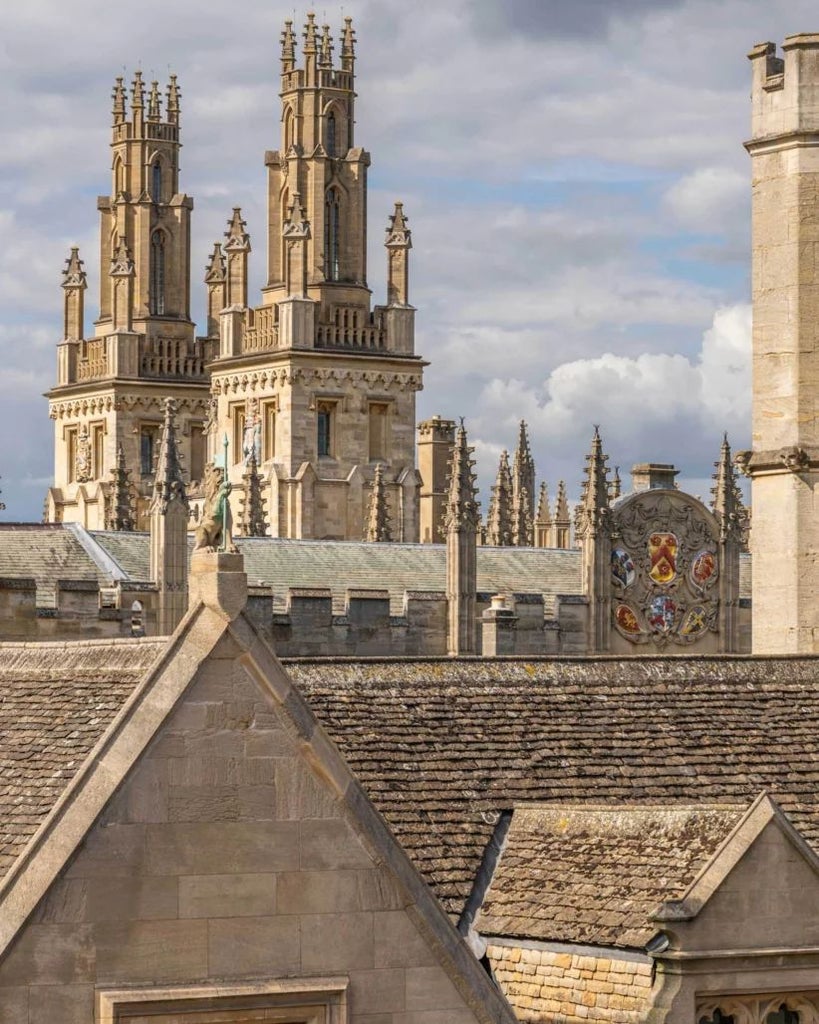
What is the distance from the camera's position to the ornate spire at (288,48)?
287ft

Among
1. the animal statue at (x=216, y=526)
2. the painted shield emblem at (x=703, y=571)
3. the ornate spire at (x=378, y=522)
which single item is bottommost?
the painted shield emblem at (x=703, y=571)

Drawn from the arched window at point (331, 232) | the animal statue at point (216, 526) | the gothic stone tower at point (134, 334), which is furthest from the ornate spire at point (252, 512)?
the animal statue at point (216, 526)

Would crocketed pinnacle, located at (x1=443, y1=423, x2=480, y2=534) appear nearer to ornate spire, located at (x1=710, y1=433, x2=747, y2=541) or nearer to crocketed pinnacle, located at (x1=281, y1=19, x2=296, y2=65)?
ornate spire, located at (x1=710, y1=433, x2=747, y2=541)

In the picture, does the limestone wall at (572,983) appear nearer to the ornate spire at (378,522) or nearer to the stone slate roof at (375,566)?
the stone slate roof at (375,566)

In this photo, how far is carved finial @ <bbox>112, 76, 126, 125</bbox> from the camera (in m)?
96.1

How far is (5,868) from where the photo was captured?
37.8 feet

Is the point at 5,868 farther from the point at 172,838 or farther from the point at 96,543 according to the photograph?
the point at 96,543

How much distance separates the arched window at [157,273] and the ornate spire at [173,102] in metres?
3.77

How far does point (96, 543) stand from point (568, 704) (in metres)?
36.1

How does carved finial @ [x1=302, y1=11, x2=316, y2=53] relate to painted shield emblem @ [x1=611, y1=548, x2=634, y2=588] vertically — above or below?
above

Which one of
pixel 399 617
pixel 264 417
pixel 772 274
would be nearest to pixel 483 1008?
pixel 772 274

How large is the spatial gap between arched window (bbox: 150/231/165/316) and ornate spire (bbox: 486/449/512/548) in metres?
24.8

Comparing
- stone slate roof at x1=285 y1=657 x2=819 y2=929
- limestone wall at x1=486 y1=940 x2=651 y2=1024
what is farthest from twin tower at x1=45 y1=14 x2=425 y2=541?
limestone wall at x1=486 y1=940 x2=651 y2=1024

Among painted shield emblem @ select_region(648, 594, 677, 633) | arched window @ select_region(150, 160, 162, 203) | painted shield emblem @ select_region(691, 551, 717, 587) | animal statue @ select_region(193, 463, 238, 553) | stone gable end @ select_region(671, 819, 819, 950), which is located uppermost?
arched window @ select_region(150, 160, 162, 203)
